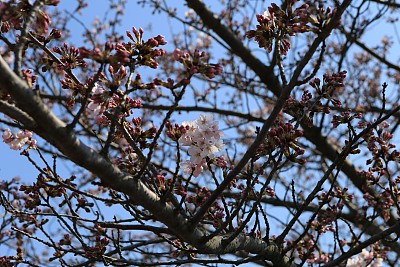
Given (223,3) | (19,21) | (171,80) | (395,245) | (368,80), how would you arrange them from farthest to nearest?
(223,3) < (368,80) < (395,245) < (19,21) < (171,80)

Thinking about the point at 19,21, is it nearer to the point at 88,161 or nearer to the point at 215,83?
the point at 88,161

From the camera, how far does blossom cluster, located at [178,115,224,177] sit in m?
2.55

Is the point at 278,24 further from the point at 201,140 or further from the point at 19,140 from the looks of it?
the point at 19,140

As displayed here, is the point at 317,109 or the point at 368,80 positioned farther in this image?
the point at 368,80

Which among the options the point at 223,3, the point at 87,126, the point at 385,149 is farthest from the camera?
the point at 223,3

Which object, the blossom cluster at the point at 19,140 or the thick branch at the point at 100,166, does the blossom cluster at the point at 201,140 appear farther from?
the blossom cluster at the point at 19,140

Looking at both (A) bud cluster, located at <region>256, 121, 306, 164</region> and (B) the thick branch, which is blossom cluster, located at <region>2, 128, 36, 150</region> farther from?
(A) bud cluster, located at <region>256, 121, 306, 164</region>

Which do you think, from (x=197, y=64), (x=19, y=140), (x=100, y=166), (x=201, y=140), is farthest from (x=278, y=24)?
(x=19, y=140)

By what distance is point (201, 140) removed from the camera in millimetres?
2551

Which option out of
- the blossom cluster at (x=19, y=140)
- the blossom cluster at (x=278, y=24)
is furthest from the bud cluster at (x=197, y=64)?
the blossom cluster at (x=19, y=140)

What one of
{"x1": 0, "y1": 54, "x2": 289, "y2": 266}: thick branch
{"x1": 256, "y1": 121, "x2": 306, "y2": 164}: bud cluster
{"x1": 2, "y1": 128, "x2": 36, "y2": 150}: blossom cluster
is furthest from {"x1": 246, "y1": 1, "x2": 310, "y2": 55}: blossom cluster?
{"x1": 2, "y1": 128, "x2": 36, "y2": 150}: blossom cluster

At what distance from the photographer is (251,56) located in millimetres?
5926

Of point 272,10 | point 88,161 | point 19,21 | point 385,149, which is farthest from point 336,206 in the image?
point 19,21

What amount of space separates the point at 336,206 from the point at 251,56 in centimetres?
294
